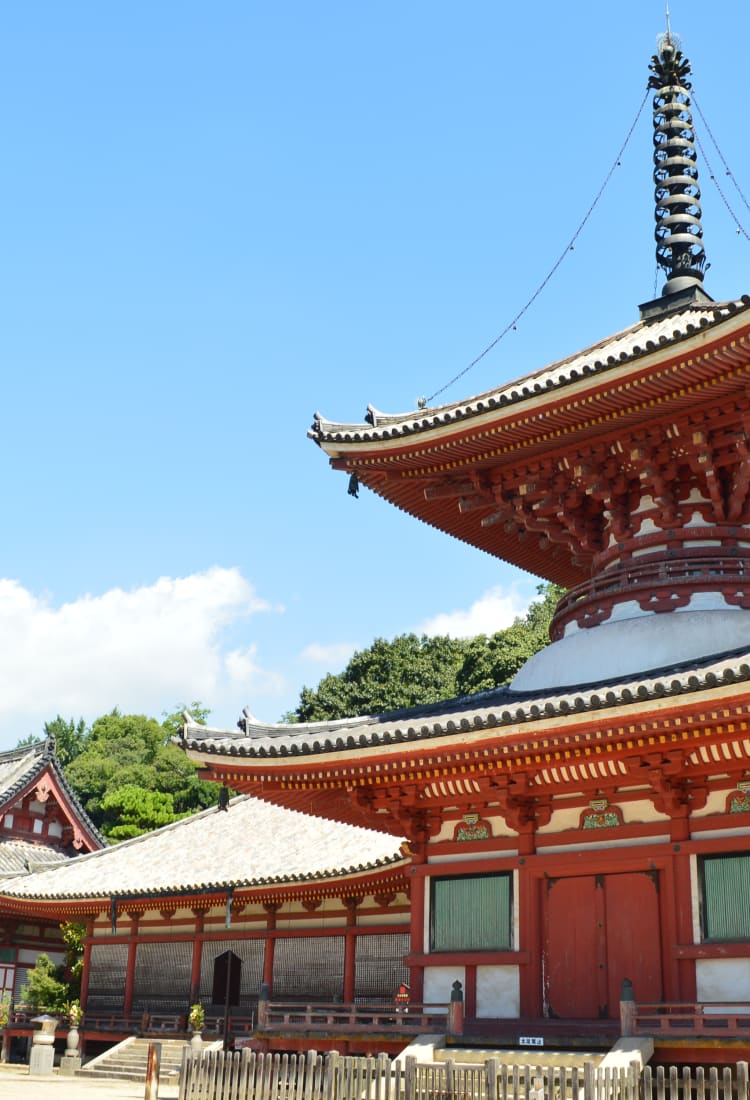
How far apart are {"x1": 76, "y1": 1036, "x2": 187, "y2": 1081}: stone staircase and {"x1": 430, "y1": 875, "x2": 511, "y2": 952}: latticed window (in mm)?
13389

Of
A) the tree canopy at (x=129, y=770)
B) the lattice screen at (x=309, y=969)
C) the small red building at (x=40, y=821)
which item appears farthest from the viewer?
the tree canopy at (x=129, y=770)

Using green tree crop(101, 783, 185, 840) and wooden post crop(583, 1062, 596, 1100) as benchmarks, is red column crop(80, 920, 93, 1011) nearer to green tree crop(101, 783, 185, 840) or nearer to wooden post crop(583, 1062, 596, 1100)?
green tree crop(101, 783, 185, 840)

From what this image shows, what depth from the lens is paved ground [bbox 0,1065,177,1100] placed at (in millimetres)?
22062

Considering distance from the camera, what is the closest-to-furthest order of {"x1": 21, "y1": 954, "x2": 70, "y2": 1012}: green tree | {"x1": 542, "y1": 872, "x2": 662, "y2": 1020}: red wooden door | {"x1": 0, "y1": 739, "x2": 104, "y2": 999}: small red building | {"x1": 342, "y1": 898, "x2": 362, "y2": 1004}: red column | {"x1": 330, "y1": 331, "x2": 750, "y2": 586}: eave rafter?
{"x1": 542, "y1": 872, "x2": 662, "y2": 1020}: red wooden door → {"x1": 330, "y1": 331, "x2": 750, "y2": 586}: eave rafter → {"x1": 342, "y1": 898, "x2": 362, "y2": 1004}: red column → {"x1": 21, "y1": 954, "x2": 70, "y2": 1012}: green tree → {"x1": 0, "y1": 739, "x2": 104, "y2": 999}: small red building

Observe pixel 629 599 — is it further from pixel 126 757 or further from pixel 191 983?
pixel 126 757

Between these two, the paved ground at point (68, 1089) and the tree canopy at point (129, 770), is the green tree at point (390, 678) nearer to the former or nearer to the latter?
the tree canopy at point (129, 770)

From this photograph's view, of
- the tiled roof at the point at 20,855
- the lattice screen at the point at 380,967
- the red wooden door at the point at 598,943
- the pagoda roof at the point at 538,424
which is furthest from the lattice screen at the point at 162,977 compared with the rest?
the red wooden door at the point at 598,943

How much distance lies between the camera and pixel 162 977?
3044 cm

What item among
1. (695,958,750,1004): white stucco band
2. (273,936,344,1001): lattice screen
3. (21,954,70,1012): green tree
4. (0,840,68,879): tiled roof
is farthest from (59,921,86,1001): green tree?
(695,958,750,1004): white stucco band

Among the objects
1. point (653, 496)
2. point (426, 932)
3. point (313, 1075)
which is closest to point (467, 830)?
point (426, 932)

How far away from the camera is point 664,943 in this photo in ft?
48.1

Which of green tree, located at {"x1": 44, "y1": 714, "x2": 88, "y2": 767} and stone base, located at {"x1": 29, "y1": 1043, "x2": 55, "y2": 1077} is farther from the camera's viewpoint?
green tree, located at {"x1": 44, "y1": 714, "x2": 88, "y2": 767}

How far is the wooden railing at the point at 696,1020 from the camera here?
13117 mm

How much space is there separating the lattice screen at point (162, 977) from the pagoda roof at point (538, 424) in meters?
15.7
